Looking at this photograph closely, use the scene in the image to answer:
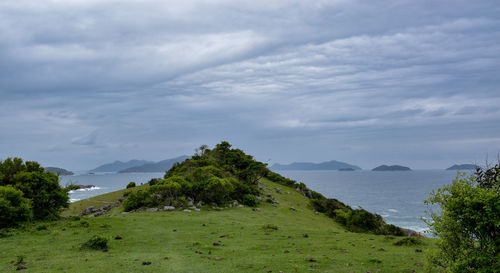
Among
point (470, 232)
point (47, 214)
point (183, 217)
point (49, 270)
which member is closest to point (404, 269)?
point (470, 232)

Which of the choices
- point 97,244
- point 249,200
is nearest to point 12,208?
point 97,244

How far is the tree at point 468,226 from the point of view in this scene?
9217mm

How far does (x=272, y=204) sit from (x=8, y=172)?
112 feet

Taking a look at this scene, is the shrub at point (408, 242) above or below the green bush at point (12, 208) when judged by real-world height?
below

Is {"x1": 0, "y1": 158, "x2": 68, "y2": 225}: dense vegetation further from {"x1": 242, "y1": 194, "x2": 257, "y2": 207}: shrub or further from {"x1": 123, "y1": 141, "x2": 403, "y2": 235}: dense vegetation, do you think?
{"x1": 242, "y1": 194, "x2": 257, "y2": 207}: shrub

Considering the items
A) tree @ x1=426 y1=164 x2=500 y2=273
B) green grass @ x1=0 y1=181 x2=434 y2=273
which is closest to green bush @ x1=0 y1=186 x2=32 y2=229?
green grass @ x1=0 y1=181 x2=434 y2=273

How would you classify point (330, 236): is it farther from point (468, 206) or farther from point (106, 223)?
point (106, 223)

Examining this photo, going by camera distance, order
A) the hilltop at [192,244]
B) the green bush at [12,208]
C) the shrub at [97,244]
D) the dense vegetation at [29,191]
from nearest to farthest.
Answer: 1. the hilltop at [192,244]
2. the shrub at [97,244]
3. the green bush at [12,208]
4. the dense vegetation at [29,191]

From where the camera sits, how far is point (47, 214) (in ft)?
93.9

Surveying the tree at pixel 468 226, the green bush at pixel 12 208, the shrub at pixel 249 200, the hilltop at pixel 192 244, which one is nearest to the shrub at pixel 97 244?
the hilltop at pixel 192 244

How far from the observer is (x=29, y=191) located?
27.8m

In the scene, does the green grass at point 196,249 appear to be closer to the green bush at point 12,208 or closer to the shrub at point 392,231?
the green bush at point 12,208

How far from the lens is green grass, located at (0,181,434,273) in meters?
15.5

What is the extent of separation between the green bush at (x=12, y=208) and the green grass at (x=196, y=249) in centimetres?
197
